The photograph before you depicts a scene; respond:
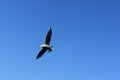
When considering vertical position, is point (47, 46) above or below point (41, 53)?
above

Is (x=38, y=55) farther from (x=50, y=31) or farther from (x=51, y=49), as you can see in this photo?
(x=50, y=31)

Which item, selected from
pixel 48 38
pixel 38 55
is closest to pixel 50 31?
pixel 48 38

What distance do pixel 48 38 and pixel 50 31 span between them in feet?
3.63

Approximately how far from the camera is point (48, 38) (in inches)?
1119

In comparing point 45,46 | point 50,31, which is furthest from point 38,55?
point 50,31

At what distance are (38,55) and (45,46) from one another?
1.69 meters

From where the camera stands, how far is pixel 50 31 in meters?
28.5

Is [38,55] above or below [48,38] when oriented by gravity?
below

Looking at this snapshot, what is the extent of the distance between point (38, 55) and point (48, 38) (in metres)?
2.94

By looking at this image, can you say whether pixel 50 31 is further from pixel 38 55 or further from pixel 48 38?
pixel 38 55

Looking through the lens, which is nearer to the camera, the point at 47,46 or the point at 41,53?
the point at 47,46

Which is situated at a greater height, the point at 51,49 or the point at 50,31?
the point at 50,31
